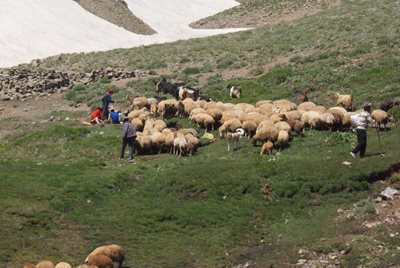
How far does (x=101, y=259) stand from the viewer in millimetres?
19625

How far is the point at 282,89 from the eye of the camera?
39625mm

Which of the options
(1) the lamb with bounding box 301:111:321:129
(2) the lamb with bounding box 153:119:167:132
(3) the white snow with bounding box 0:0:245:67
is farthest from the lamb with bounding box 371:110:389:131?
(3) the white snow with bounding box 0:0:245:67

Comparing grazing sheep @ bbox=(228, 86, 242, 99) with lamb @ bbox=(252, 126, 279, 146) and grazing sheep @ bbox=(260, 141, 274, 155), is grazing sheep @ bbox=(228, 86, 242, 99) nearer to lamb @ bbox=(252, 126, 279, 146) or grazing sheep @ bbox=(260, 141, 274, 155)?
lamb @ bbox=(252, 126, 279, 146)

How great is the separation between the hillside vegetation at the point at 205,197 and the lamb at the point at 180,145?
0.39 meters

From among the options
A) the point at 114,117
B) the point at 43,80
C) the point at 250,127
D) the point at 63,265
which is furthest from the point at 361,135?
the point at 43,80

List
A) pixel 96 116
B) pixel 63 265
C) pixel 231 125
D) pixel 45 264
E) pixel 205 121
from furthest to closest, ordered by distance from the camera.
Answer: pixel 96 116, pixel 205 121, pixel 231 125, pixel 63 265, pixel 45 264

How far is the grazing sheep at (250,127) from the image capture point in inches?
1217

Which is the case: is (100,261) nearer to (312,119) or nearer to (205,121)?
(205,121)

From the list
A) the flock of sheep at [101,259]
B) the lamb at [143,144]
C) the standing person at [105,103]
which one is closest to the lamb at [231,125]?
the lamb at [143,144]

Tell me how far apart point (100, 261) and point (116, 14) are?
6252cm

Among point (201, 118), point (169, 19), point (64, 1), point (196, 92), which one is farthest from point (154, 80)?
point (169, 19)

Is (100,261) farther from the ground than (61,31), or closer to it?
closer to it

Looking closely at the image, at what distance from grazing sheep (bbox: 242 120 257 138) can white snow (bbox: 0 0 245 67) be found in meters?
34.4

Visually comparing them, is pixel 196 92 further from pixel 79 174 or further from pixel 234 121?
pixel 79 174
